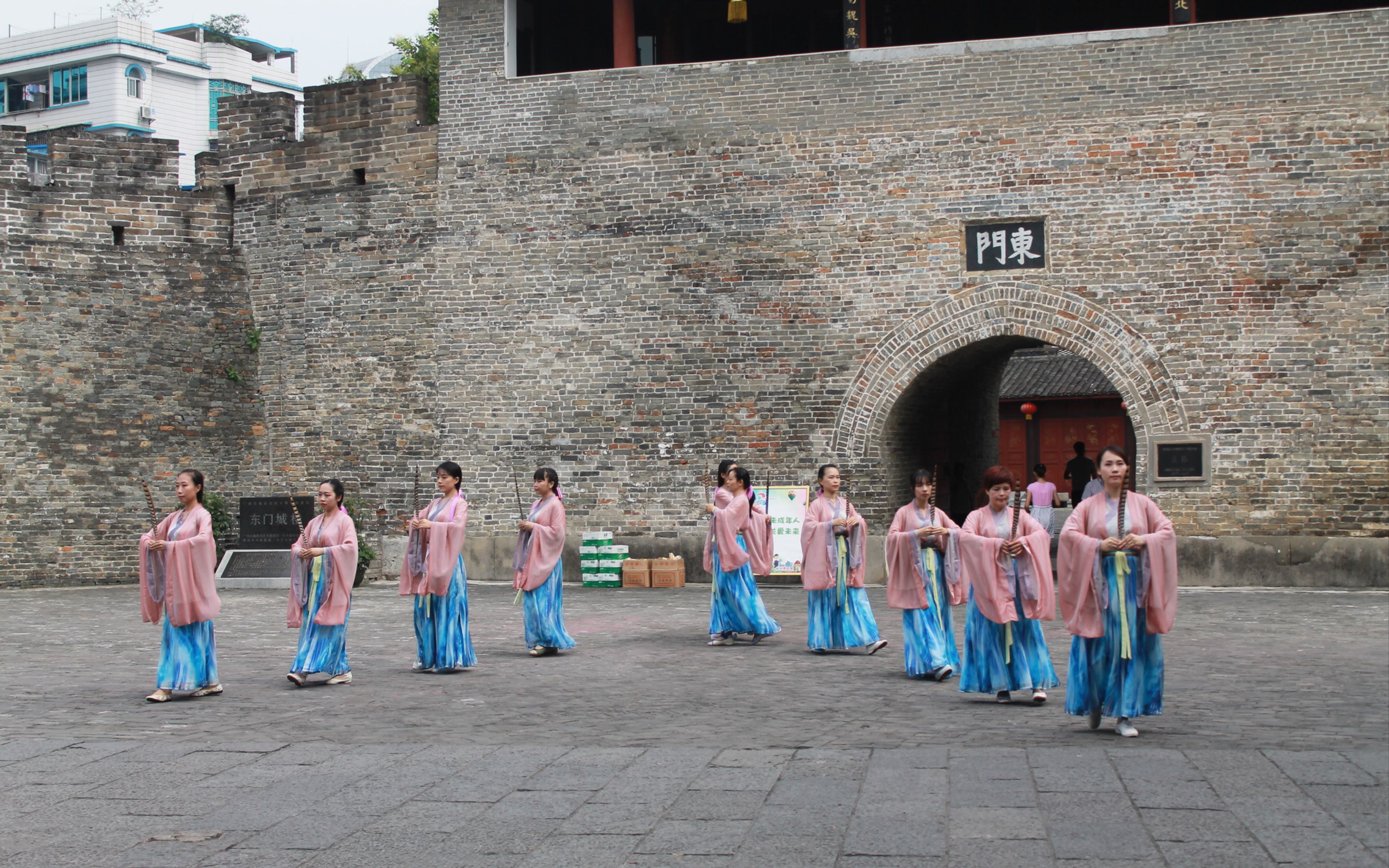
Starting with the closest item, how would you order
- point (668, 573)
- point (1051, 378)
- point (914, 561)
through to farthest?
point (914, 561)
point (668, 573)
point (1051, 378)

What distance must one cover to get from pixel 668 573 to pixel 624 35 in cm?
650

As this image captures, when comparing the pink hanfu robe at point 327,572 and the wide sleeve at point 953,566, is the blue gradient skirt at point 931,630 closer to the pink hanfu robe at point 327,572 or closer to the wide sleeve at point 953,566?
the wide sleeve at point 953,566

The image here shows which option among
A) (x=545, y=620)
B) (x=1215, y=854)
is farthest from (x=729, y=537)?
(x=1215, y=854)

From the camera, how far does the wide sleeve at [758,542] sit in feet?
37.0

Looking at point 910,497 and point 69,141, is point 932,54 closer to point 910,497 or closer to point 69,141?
point 910,497

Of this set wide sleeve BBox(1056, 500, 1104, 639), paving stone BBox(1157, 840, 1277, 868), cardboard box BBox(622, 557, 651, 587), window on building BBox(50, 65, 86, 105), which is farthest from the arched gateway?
window on building BBox(50, 65, 86, 105)

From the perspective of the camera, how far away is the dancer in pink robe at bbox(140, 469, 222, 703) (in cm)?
849

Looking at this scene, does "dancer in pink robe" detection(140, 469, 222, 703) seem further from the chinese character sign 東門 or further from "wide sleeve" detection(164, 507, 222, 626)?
the chinese character sign 東門

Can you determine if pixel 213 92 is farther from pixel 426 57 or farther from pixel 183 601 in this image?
pixel 183 601

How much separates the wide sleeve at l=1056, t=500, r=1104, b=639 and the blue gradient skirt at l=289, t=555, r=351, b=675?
182 inches

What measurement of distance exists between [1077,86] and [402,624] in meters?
8.90

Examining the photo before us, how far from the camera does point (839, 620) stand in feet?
34.1

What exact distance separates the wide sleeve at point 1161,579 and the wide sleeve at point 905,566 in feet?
7.51

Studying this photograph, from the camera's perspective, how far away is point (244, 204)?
58.6ft
